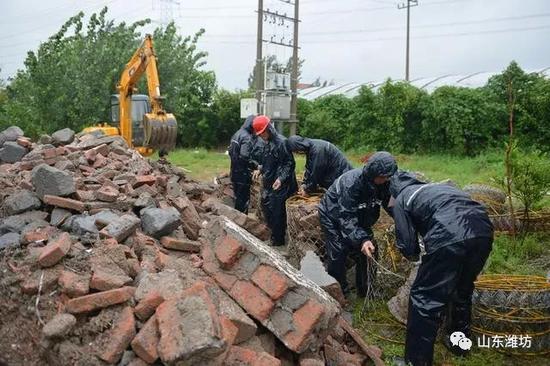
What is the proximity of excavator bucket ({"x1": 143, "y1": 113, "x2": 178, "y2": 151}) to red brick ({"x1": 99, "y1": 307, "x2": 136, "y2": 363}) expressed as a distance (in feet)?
23.9

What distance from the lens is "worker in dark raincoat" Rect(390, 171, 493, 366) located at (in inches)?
148

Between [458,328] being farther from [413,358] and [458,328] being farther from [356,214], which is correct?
[356,214]

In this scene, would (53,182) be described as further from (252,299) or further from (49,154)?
(252,299)

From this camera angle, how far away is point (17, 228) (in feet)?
16.4

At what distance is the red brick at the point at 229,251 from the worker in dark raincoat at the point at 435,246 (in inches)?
47.3

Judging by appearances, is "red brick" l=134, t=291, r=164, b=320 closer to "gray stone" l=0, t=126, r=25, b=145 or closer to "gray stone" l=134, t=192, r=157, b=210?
"gray stone" l=134, t=192, r=157, b=210

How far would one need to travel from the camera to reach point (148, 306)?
137 inches

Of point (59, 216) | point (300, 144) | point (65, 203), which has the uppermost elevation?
point (300, 144)

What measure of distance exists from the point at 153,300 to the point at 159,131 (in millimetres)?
7318

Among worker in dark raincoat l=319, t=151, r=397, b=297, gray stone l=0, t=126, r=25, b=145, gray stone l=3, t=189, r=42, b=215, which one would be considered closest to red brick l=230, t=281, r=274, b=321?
worker in dark raincoat l=319, t=151, r=397, b=297

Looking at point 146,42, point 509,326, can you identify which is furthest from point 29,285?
point 146,42

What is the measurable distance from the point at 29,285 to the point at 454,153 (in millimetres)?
15555

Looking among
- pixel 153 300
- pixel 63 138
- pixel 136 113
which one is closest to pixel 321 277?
pixel 153 300

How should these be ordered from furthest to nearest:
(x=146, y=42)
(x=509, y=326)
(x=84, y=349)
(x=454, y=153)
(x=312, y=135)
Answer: (x=312, y=135) < (x=454, y=153) < (x=146, y=42) < (x=509, y=326) < (x=84, y=349)
